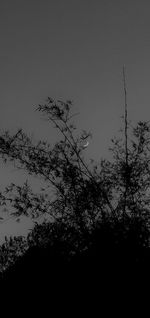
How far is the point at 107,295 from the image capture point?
571 inches

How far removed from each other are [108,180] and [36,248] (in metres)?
5.22

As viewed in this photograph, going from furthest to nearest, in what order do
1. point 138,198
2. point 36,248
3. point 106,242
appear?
point 138,198 < point 36,248 < point 106,242

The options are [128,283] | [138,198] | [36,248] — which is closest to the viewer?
[128,283]

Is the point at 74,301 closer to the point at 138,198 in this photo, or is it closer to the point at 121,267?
the point at 121,267

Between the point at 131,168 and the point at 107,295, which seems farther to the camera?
the point at 131,168

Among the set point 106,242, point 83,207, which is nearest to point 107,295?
point 106,242

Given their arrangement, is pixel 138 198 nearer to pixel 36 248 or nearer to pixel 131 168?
pixel 131 168

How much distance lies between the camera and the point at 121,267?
1480 cm

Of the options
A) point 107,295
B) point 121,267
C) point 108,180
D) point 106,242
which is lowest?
point 107,295

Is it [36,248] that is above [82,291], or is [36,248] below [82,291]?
above

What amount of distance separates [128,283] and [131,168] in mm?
7241

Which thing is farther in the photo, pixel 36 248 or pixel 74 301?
pixel 36 248

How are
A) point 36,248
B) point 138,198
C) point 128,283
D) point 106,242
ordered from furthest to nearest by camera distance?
point 138,198 → point 36,248 → point 106,242 → point 128,283

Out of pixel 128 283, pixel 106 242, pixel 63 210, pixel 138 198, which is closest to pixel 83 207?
pixel 63 210
